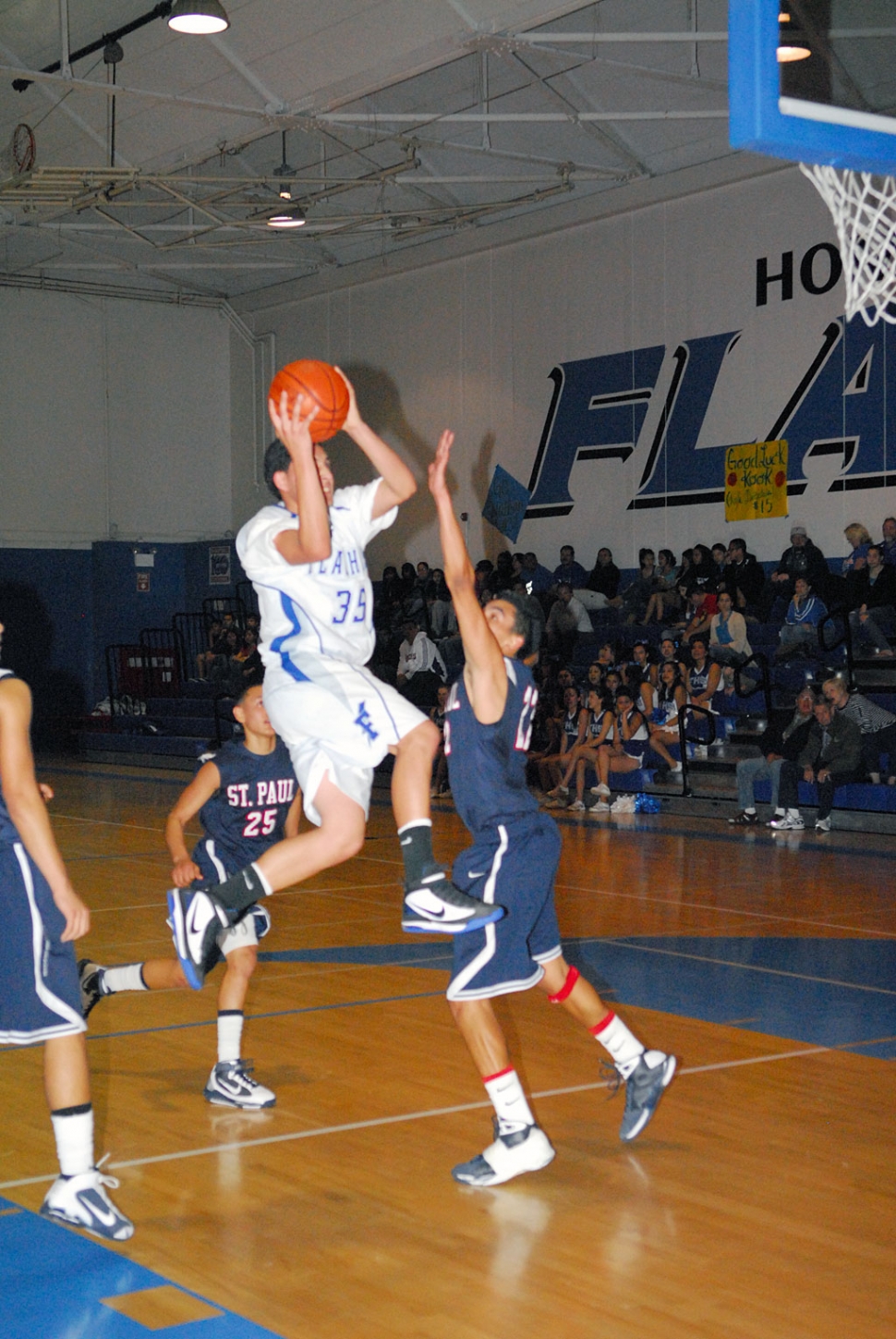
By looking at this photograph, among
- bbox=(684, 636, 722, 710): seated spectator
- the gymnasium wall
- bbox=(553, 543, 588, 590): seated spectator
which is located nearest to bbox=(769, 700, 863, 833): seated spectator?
bbox=(684, 636, 722, 710): seated spectator

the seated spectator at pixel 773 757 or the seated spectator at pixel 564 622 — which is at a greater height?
the seated spectator at pixel 564 622

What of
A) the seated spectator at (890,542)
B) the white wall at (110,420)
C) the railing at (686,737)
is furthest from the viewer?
the white wall at (110,420)

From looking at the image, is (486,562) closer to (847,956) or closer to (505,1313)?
(847,956)

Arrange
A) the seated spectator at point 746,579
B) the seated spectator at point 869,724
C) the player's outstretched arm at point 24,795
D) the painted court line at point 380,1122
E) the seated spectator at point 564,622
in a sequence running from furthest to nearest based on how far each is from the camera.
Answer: the seated spectator at point 564,622, the seated spectator at point 746,579, the seated spectator at point 869,724, the painted court line at point 380,1122, the player's outstretched arm at point 24,795

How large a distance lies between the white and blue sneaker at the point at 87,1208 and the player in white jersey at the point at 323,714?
0.72 meters

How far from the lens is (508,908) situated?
169 inches

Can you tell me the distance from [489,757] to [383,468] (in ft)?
3.10

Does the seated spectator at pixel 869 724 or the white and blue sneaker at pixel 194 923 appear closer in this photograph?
the white and blue sneaker at pixel 194 923

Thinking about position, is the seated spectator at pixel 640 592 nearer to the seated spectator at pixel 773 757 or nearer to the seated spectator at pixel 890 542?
the seated spectator at pixel 890 542

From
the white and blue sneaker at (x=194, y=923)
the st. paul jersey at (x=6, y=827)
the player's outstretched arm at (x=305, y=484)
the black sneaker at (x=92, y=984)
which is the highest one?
the player's outstretched arm at (x=305, y=484)

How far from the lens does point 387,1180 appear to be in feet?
13.9

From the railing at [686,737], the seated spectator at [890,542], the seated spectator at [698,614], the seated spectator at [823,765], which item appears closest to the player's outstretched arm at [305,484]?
the seated spectator at [823,765]

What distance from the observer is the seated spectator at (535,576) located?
763 inches

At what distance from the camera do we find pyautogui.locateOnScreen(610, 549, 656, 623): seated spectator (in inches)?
698
